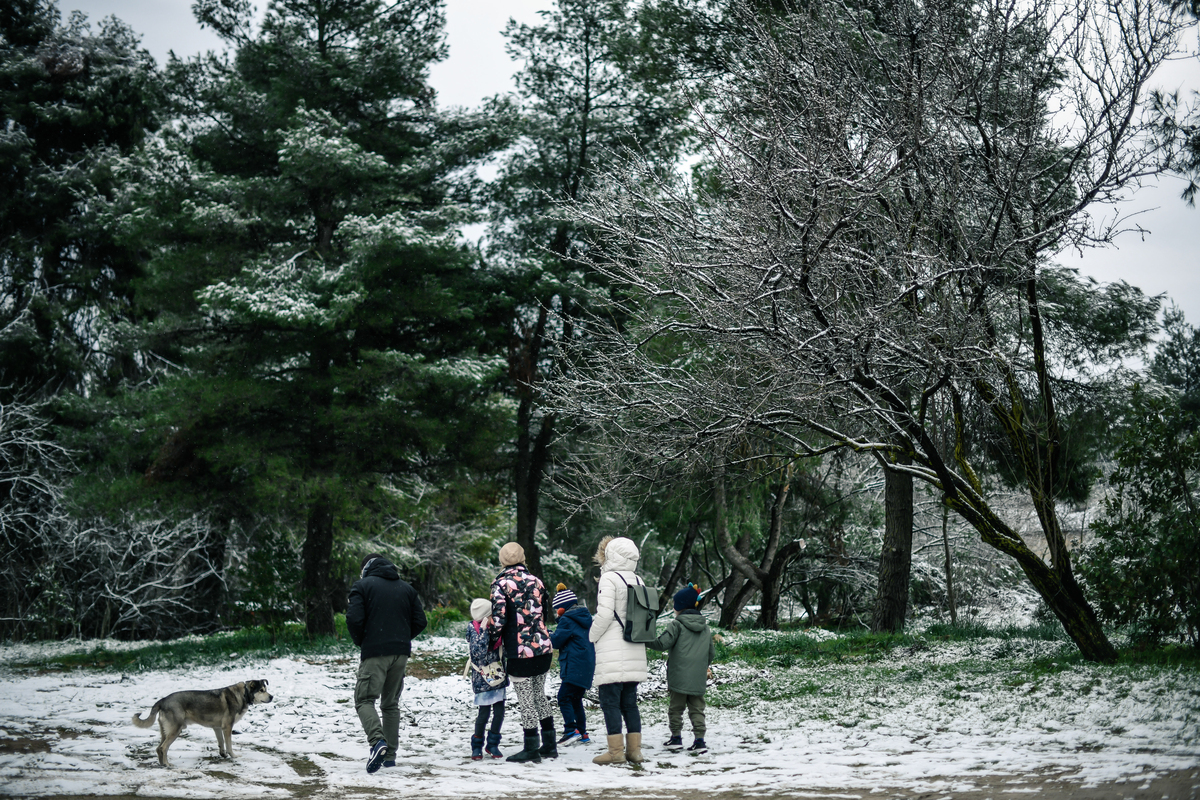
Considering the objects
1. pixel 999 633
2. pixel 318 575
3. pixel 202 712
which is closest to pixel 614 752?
pixel 202 712

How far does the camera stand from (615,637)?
6.35 m

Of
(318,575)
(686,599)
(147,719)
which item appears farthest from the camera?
(318,575)

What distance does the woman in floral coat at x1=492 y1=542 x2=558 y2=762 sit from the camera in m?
6.39

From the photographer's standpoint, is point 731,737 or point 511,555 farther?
point 731,737

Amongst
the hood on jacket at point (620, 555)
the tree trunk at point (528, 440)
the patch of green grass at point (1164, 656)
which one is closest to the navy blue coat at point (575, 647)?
the hood on jacket at point (620, 555)

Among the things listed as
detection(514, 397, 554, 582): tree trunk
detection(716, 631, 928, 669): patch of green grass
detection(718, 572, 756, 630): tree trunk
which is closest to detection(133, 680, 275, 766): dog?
detection(716, 631, 928, 669): patch of green grass

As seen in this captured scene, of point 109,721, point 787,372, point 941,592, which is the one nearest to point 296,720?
point 109,721

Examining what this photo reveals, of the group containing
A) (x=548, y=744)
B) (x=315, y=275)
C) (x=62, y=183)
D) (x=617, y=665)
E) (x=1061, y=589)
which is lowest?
(x=548, y=744)

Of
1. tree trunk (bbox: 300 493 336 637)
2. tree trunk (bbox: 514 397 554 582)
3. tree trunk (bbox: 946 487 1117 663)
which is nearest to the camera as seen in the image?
tree trunk (bbox: 946 487 1117 663)

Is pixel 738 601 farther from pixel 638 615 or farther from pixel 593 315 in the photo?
pixel 638 615

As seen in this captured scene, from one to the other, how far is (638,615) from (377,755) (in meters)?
2.10

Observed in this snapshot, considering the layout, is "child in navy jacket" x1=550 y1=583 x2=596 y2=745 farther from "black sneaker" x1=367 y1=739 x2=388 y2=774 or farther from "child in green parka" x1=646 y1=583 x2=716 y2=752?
"black sneaker" x1=367 y1=739 x2=388 y2=774

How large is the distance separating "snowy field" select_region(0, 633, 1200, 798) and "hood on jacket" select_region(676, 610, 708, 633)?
949mm

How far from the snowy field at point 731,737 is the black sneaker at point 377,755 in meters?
0.12
